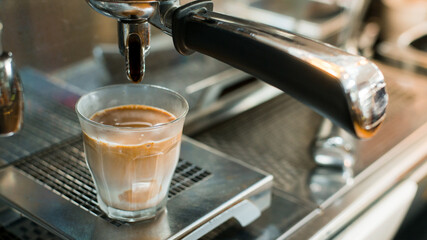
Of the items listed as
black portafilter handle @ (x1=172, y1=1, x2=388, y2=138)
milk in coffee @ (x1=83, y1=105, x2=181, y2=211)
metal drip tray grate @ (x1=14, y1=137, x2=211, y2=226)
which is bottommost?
metal drip tray grate @ (x1=14, y1=137, x2=211, y2=226)

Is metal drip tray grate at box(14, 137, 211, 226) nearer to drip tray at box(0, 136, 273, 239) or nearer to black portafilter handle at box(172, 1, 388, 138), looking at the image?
drip tray at box(0, 136, 273, 239)

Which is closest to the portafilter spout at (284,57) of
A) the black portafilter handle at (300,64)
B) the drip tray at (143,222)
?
the black portafilter handle at (300,64)

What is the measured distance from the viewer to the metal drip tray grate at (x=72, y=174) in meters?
0.48

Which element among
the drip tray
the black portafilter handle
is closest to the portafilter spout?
the black portafilter handle

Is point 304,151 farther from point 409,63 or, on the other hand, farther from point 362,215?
point 409,63

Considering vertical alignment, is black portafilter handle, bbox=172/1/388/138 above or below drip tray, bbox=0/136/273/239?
above

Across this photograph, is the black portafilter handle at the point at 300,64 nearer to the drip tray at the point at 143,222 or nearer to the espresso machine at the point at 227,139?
the espresso machine at the point at 227,139

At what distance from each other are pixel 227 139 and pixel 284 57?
0.36 m

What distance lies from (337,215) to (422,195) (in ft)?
0.90

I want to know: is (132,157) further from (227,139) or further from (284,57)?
(227,139)

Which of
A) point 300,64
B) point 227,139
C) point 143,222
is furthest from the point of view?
point 227,139

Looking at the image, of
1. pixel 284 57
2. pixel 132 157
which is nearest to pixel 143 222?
pixel 132 157

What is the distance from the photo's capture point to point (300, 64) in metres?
0.33

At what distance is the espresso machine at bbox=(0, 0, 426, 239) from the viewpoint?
0.33 meters
